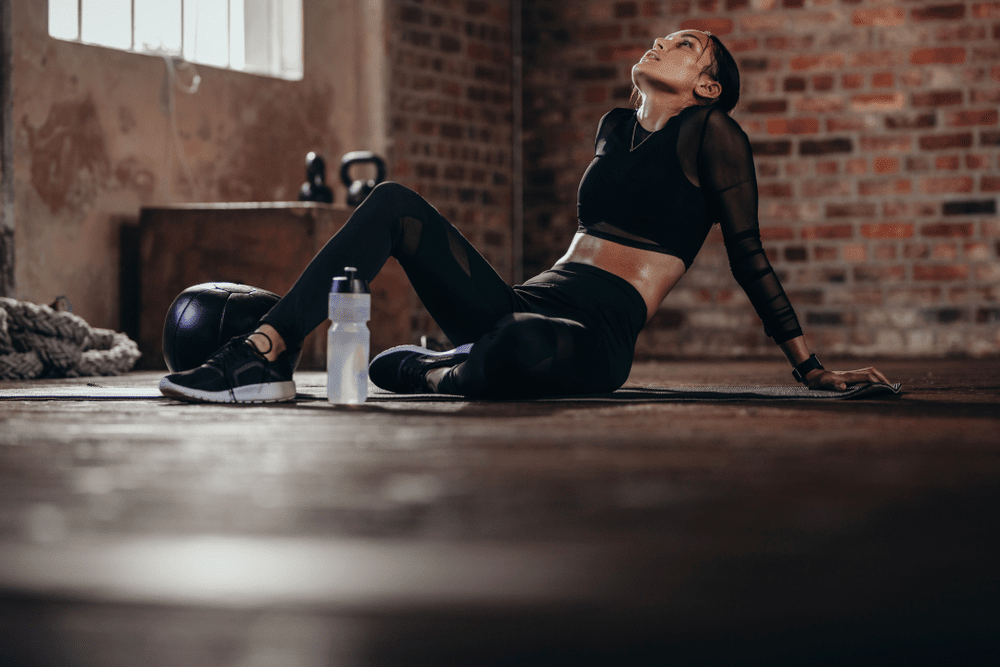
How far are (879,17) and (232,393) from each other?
4.62 metres

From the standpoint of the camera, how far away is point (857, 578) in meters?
0.79

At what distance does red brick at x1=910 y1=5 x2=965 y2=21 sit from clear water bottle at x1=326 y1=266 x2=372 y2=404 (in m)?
4.42

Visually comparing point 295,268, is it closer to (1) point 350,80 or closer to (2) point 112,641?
(1) point 350,80

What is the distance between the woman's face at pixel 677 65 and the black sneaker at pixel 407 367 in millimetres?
743

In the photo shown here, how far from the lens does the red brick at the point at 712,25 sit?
19.2 ft

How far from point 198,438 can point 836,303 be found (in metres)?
4.69

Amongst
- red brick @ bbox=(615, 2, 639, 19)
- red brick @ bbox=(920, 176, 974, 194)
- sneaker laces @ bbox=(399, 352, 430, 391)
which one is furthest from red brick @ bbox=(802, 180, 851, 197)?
sneaker laces @ bbox=(399, 352, 430, 391)

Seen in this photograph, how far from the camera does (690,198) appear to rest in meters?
2.45

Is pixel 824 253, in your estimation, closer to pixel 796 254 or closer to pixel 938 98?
pixel 796 254

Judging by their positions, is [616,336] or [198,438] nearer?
Answer: [198,438]

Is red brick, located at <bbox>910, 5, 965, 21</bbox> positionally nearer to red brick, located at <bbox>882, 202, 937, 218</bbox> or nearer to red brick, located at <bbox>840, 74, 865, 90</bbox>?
red brick, located at <bbox>840, 74, 865, 90</bbox>

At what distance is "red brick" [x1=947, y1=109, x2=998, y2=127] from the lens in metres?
5.57

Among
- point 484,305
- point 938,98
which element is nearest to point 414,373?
point 484,305

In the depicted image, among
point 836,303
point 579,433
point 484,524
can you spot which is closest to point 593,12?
point 836,303
